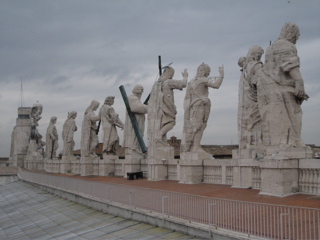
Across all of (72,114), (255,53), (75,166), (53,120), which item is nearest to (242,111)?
(255,53)

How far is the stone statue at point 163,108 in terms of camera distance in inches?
712

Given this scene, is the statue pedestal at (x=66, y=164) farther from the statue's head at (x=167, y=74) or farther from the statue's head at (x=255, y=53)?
the statue's head at (x=255, y=53)

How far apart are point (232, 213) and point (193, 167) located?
6.65 meters

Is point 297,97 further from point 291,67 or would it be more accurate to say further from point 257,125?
point 257,125

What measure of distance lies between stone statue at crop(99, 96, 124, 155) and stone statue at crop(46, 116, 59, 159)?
545 inches

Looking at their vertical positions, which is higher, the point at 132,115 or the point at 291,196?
the point at 132,115

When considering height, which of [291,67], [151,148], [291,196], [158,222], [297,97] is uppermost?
[291,67]

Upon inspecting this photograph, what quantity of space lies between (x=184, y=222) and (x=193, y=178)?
18.4ft

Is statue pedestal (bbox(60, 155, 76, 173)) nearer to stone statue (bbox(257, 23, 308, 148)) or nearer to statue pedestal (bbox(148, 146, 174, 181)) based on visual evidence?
statue pedestal (bbox(148, 146, 174, 181))

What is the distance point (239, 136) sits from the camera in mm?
13969

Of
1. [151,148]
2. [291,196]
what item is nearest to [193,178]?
[151,148]

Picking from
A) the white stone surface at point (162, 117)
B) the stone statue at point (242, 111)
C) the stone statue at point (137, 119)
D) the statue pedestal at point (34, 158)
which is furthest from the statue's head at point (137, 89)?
the statue pedestal at point (34, 158)

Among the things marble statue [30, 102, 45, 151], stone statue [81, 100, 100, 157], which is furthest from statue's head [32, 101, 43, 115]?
stone statue [81, 100, 100, 157]

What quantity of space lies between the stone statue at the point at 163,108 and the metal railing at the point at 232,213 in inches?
211
